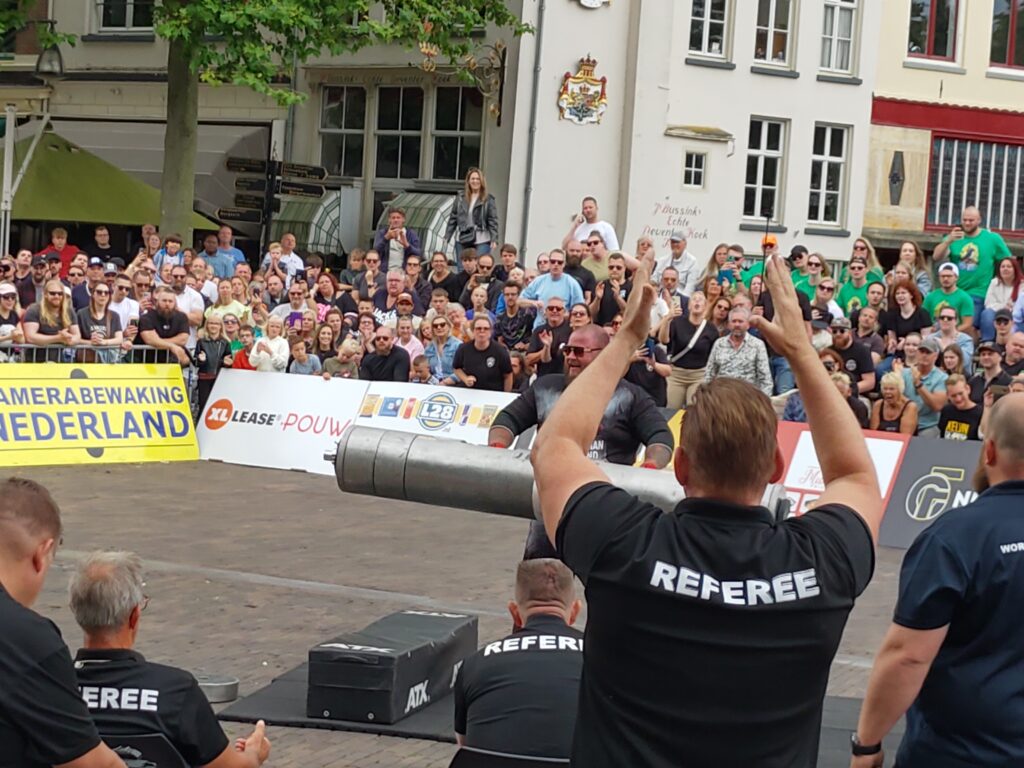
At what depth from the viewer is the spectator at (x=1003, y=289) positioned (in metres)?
17.6

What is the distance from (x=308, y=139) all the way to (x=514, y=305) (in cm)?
1301

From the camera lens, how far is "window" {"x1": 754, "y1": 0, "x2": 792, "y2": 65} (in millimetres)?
30109

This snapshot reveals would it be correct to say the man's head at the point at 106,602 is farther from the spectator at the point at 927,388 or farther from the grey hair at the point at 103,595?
the spectator at the point at 927,388

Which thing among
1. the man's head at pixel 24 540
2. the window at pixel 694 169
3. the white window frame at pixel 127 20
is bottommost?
the man's head at pixel 24 540

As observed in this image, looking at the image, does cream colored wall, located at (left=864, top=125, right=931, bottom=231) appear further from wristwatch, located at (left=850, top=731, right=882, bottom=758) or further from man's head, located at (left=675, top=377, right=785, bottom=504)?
man's head, located at (left=675, top=377, right=785, bottom=504)

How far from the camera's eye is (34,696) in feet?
12.0

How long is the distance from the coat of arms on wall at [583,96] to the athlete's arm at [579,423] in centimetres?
2422

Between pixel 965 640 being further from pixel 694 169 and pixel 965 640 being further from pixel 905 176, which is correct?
pixel 905 176

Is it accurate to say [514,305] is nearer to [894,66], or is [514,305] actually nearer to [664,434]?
[664,434]

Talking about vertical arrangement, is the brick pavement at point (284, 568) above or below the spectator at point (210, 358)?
below

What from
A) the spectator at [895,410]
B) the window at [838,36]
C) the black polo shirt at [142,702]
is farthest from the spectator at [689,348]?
the window at [838,36]

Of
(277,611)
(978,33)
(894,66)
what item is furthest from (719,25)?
(277,611)

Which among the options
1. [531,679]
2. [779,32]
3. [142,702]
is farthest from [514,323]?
[779,32]

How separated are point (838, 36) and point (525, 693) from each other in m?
27.5
